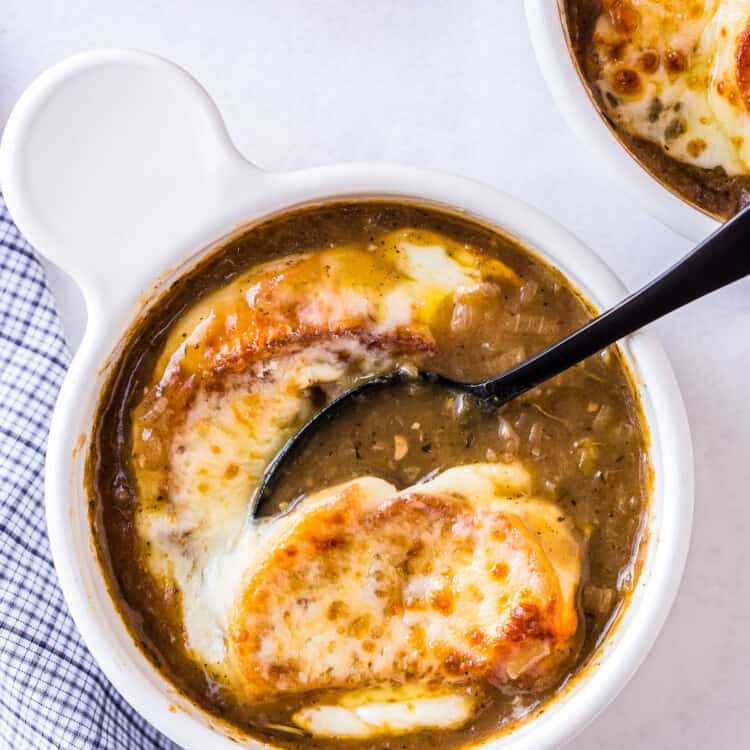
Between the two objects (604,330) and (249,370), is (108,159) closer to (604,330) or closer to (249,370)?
(249,370)

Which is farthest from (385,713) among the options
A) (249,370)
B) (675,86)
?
(675,86)

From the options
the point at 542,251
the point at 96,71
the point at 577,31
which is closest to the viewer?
the point at 96,71

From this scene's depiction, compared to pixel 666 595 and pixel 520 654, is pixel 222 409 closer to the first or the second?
pixel 520 654

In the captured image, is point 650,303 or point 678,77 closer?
point 650,303

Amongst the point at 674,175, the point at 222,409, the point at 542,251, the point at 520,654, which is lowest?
the point at 520,654

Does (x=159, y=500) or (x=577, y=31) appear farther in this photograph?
(x=577, y=31)

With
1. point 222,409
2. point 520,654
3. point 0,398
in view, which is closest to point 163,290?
point 222,409
